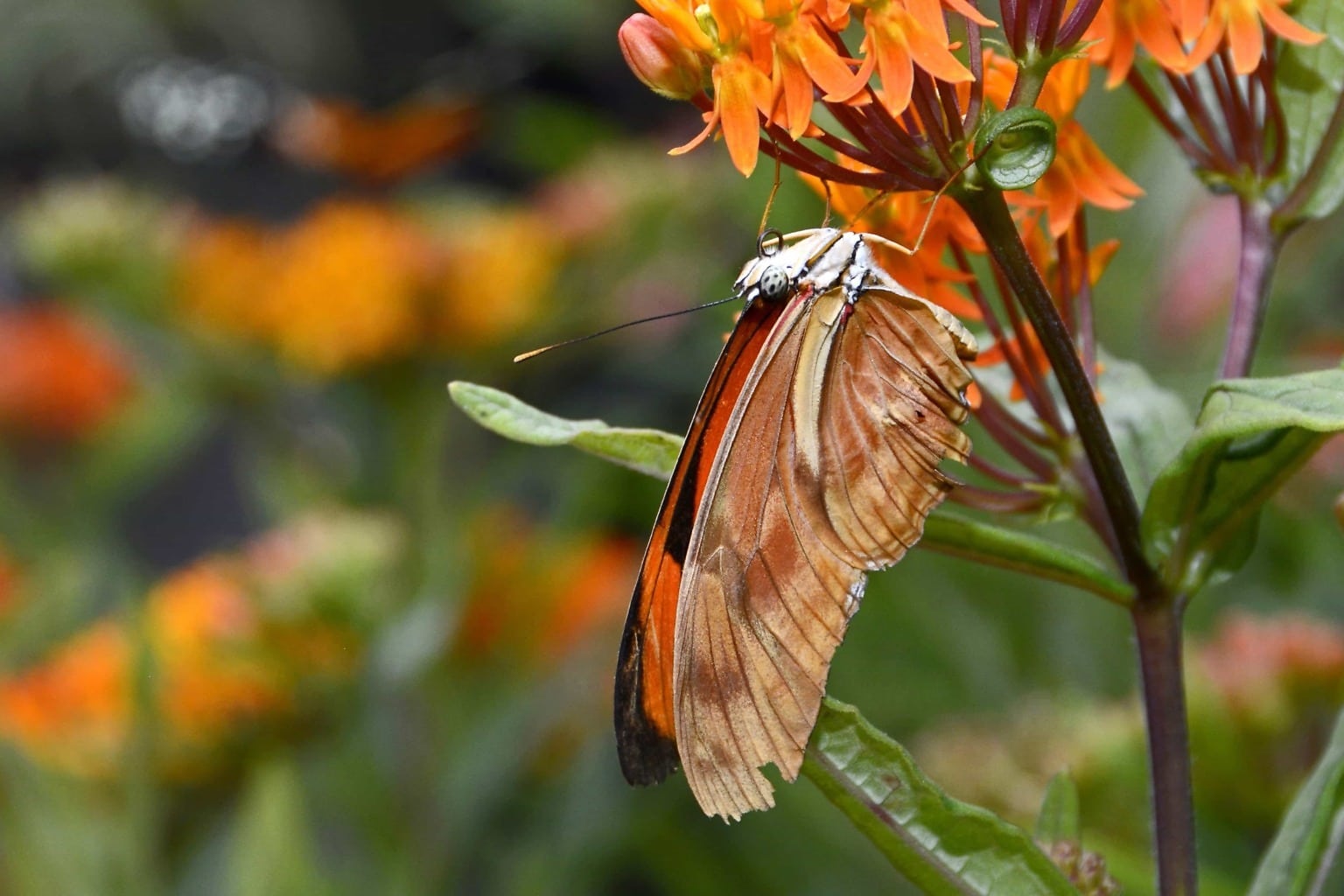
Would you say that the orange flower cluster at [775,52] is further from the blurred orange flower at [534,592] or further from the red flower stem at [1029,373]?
the blurred orange flower at [534,592]

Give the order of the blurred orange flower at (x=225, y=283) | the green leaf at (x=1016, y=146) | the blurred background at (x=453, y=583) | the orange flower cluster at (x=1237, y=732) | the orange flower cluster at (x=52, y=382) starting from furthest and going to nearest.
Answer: the orange flower cluster at (x=52, y=382) → the blurred orange flower at (x=225, y=283) → the blurred background at (x=453, y=583) → the orange flower cluster at (x=1237, y=732) → the green leaf at (x=1016, y=146)

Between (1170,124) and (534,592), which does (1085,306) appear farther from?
(534,592)

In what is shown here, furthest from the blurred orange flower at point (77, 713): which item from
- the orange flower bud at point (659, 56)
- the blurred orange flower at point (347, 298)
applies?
the orange flower bud at point (659, 56)

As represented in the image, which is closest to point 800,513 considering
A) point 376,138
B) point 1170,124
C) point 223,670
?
point 1170,124

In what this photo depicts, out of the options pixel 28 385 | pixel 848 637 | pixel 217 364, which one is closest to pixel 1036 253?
pixel 848 637

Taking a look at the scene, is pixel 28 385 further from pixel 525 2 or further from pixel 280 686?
pixel 525 2

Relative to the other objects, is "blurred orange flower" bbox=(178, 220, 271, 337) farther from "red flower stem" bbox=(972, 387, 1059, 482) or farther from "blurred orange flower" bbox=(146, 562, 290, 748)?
"red flower stem" bbox=(972, 387, 1059, 482)

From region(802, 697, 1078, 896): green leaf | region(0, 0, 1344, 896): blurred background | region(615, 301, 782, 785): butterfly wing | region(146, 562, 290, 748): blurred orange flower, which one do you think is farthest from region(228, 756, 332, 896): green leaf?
region(802, 697, 1078, 896): green leaf
